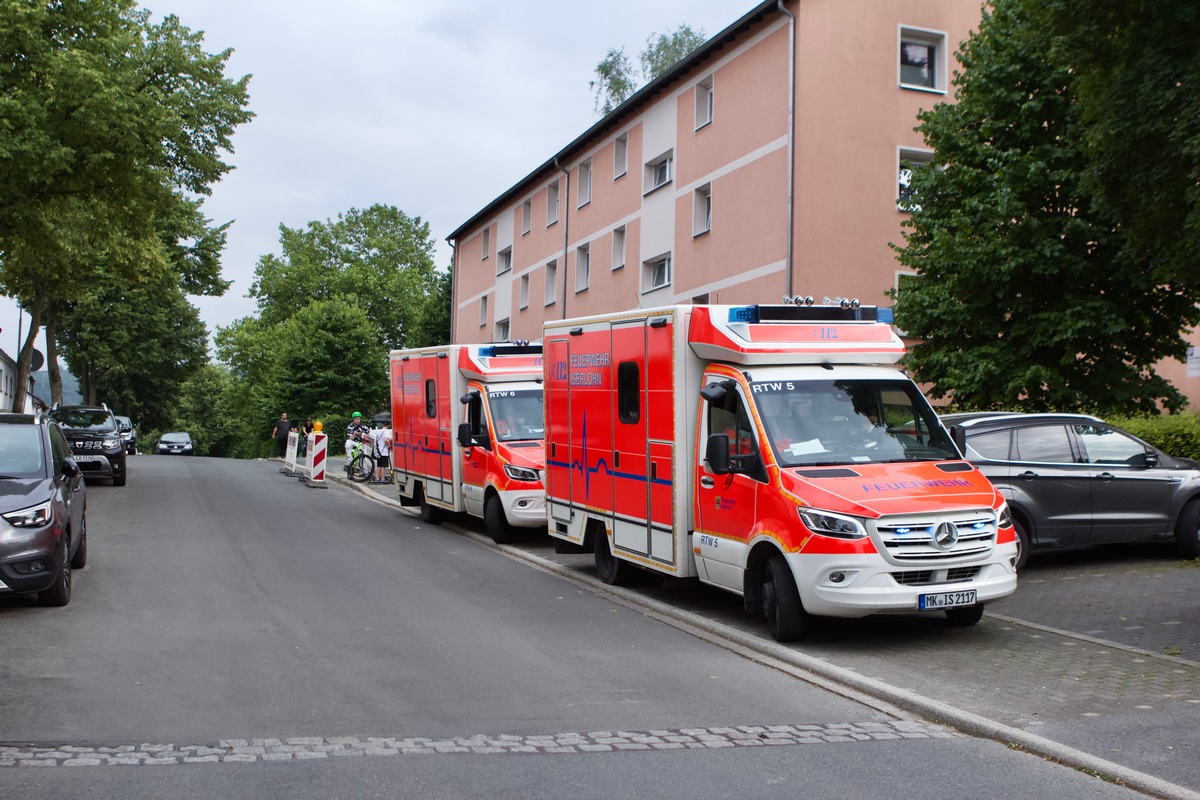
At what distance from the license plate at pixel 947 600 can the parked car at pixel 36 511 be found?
6.95 m

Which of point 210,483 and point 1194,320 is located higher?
point 1194,320

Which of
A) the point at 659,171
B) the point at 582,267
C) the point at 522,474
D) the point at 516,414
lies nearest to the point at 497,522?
the point at 522,474

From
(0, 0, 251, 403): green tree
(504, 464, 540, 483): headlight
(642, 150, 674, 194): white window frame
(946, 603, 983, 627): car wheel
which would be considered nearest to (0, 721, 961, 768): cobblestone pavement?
(946, 603, 983, 627): car wheel

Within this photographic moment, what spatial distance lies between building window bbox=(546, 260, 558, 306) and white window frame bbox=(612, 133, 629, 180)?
17.9 feet

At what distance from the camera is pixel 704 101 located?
29266mm

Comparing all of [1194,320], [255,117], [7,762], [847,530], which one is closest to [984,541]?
[847,530]

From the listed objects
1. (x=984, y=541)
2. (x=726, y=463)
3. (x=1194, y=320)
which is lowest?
(x=984, y=541)

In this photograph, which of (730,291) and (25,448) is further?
(730,291)

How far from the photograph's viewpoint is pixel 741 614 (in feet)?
33.5

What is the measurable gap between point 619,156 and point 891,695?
1126 inches

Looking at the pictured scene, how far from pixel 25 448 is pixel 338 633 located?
12.3 ft

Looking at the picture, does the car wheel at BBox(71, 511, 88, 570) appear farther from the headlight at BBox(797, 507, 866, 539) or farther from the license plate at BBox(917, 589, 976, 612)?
the license plate at BBox(917, 589, 976, 612)

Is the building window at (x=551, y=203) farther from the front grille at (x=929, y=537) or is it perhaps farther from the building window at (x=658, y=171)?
the front grille at (x=929, y=537)

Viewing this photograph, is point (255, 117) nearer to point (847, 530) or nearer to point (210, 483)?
point (210, 483)
